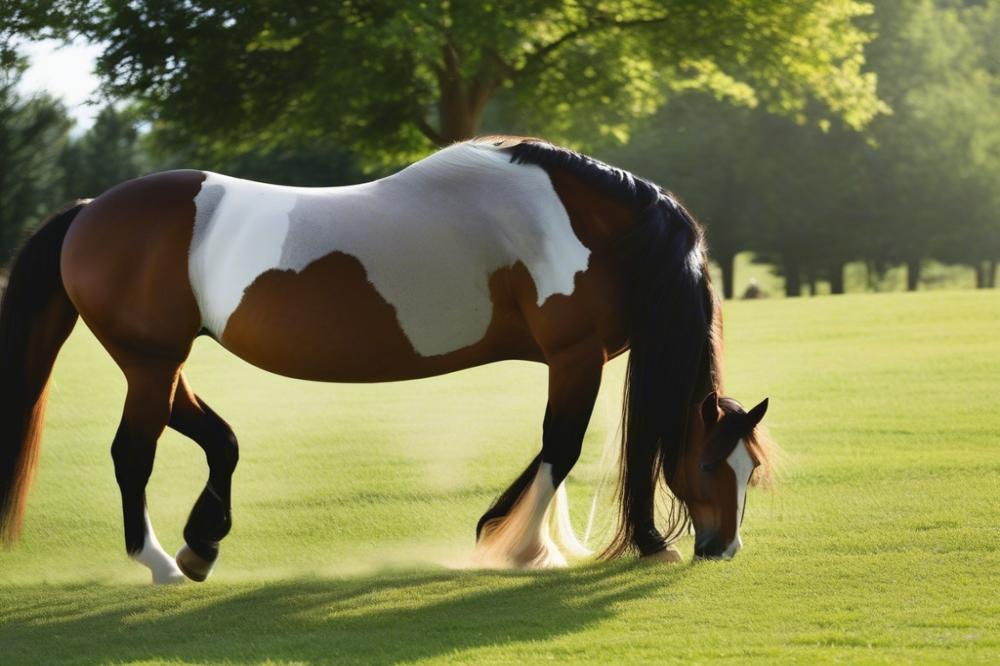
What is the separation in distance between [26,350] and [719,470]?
3.31 m

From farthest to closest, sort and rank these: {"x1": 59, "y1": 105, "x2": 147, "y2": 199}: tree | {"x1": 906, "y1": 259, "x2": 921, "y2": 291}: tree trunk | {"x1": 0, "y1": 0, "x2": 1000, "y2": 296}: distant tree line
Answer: {"x1": 59, "y1": 105, "x2": 147, "y2": 199}: tree, {"x1": 906, "y1": 259, "x2": 921, "y2": 291}: tree trunk, {"x1": 0, "y1": 0, "x2": 1000, "y2": 296}: distant tree line

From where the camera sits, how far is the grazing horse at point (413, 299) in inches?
238

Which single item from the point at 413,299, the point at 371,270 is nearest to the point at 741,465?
the point at 413,299

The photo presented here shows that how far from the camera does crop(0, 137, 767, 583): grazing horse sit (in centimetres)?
605

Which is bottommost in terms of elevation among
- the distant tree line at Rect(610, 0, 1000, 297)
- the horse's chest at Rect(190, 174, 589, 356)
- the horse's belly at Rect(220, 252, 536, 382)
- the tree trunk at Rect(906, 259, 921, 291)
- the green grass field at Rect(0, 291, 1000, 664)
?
the tree trunk at Rect(906, 259, 921, 291)

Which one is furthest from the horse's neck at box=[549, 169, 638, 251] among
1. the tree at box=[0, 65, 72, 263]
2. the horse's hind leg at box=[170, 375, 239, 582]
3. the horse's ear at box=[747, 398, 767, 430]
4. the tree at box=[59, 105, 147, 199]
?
the tree at box=[59, 105, 147, 199]

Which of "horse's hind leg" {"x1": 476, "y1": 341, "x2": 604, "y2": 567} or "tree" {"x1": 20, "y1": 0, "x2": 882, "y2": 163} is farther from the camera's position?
"tree" {"x1": 20, "y1": 0, "x2": 882, "y2": 163}

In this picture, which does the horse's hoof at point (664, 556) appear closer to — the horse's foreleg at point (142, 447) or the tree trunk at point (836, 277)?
the horse's foreleg at point (142, 447)

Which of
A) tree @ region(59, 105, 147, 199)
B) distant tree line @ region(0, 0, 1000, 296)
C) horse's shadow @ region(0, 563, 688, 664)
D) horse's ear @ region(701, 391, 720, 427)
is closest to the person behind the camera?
horse's shadow @ region(0, 563, 688, 664)

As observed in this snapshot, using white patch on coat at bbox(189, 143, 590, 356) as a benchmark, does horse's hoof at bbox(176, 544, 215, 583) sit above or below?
below

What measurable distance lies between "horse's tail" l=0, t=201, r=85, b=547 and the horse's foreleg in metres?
0.42

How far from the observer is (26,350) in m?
6.30

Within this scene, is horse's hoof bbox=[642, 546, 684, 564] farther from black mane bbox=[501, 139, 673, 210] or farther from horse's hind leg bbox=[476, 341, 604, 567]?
black mane bbox=[501, 139, 673, 210]

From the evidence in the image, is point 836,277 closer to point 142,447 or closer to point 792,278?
point 792,278
